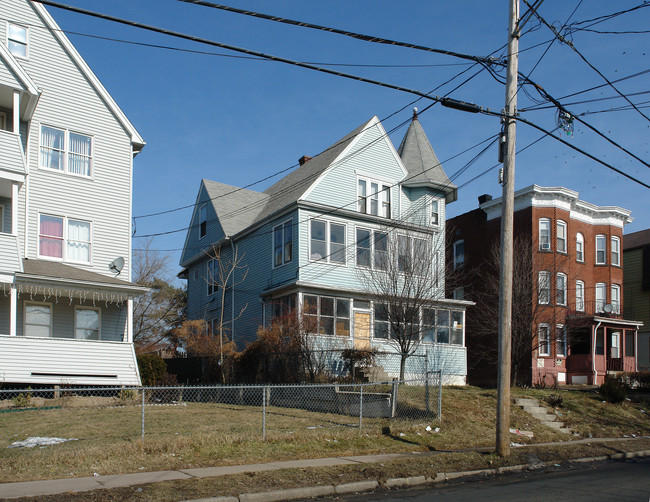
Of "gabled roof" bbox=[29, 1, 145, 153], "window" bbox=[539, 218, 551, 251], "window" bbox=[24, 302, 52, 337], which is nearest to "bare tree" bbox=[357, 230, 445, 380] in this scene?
"window" bbox=[539, 218, 551, 251]

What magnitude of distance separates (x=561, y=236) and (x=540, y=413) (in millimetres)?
16374

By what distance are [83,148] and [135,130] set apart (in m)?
2.10

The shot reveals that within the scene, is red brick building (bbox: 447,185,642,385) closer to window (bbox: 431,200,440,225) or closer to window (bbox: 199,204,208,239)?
window (bbox: 431,200,440,225)

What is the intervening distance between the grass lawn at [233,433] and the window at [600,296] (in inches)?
585

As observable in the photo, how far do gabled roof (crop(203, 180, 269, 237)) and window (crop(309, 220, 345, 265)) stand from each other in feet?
17.3

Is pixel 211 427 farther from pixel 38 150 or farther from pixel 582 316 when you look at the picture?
pixel 582 316

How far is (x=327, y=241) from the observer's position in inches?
1024

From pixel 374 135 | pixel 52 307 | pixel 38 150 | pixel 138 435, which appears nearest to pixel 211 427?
pixel 138 435

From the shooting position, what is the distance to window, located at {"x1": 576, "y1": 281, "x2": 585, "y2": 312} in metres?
33.6

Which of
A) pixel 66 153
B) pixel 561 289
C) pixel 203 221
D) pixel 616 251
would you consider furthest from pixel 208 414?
pixel 616 251

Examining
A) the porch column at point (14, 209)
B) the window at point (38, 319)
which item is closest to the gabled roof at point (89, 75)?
the porch column at point (14, 209)

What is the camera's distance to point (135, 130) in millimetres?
24359

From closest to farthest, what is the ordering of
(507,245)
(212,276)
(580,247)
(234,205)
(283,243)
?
1. (507,245)
2. (283,243)
3. (212,276)
4. (234,205)
5. (580,247)

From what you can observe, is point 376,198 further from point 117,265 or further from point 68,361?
point 68,361
